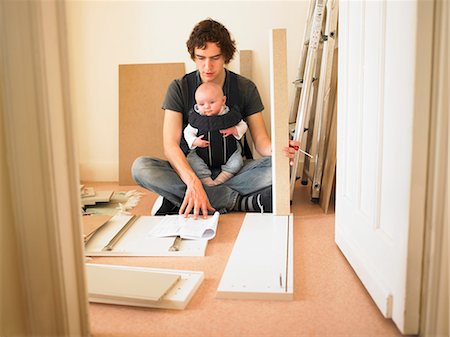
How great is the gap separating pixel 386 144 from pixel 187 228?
1.13m

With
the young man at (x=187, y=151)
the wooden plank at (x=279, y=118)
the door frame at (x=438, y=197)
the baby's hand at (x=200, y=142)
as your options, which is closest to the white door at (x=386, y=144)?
the door frame at (x=438, y=197)

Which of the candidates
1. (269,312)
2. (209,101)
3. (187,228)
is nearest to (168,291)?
(269,312)

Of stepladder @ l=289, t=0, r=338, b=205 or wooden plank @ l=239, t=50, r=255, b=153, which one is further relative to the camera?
wooden plank @ l=239, t=50, r=255, b=153

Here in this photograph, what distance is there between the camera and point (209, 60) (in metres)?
2.84

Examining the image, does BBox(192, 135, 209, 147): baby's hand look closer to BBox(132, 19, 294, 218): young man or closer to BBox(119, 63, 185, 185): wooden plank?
BBox(132, 19, 294, 218): young man

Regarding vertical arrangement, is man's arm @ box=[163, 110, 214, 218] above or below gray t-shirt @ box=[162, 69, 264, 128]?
below

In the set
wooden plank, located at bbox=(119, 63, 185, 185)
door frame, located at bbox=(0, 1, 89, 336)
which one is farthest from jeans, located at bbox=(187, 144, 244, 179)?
door frame, located at bbox=(0, 1, 89, 336)

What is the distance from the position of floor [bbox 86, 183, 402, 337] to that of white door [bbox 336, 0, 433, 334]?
63 mm

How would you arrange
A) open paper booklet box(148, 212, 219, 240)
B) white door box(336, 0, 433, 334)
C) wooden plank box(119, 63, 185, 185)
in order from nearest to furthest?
white door box(336, 0, 433, 334), open paper booklet box(148, 212, 219, 240), wooden plank box(119, 63, 185, 185)

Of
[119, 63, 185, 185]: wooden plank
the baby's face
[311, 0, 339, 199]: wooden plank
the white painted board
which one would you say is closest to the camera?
the white painted board

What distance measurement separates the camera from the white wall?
11.6 feet

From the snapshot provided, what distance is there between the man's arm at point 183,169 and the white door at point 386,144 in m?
0.77

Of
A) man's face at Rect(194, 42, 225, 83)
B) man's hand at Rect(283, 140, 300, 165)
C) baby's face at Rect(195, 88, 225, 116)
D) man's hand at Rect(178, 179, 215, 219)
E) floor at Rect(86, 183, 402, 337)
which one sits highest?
man's face at Rect(194, 42, 225, 83)

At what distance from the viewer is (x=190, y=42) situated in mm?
2871
